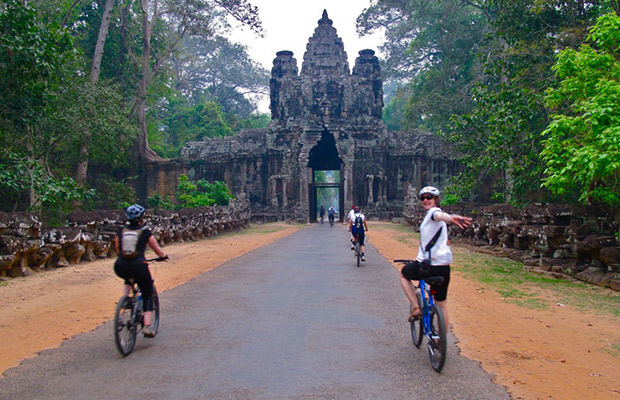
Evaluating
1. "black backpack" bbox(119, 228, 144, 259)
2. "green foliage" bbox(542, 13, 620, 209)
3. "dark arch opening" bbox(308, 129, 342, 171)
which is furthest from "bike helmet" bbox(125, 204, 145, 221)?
"dark arch opening" bbox(308, 129, 342, 171)

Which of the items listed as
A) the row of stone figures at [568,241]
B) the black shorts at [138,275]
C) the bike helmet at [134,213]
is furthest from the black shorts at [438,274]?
the row of stone figures at [568,241]

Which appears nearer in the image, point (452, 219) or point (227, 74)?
point (452, 219)

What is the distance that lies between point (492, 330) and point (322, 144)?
34.7 m

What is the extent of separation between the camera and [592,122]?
8.52 m

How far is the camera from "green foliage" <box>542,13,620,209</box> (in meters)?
8.48

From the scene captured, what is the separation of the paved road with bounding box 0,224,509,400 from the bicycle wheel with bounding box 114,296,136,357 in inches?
4.2

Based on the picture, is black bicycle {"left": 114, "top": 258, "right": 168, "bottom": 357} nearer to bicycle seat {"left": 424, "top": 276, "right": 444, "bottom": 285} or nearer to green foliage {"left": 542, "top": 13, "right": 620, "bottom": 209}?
bicycle seat {"left": 424, "top": 276, "right": 444, "bottom": 285}

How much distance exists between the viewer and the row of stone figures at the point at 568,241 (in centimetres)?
1034

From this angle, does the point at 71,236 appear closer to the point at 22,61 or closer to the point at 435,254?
the point at 22,61

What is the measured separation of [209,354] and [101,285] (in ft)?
20.3

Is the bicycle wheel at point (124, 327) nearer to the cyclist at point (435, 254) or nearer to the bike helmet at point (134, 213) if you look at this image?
the bike helmet at point (134, 213)

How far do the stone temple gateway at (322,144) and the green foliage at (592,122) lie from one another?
84.2 feet

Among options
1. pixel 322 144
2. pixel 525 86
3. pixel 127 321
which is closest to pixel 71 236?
pixel 127 321

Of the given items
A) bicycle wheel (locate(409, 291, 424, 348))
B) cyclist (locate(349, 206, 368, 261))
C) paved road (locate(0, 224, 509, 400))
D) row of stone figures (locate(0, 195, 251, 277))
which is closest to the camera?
paved road (locate(0, 224, 509, 400))
